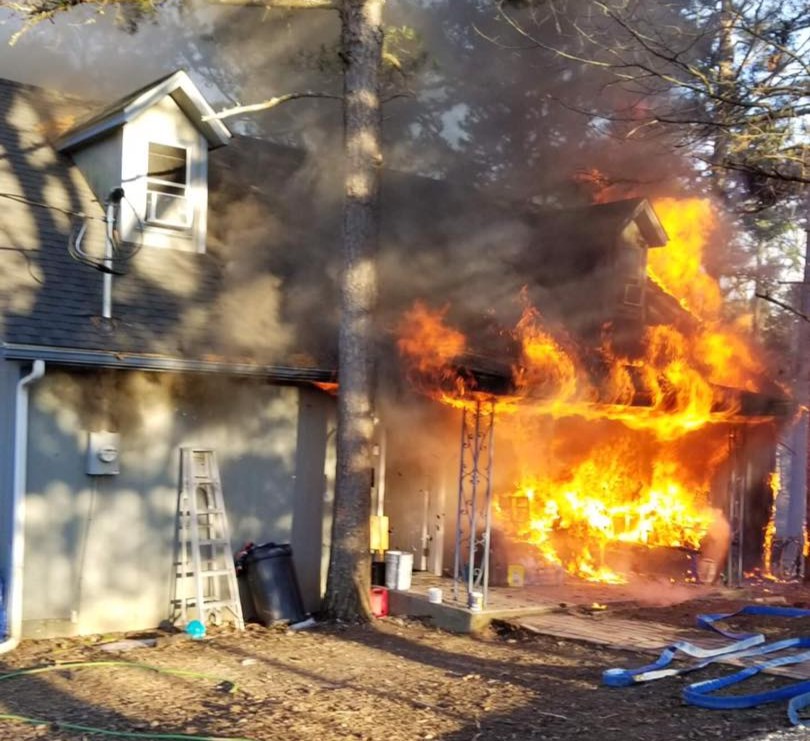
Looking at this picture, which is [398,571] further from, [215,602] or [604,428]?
[604,428]

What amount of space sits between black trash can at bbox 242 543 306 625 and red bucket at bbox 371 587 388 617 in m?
0.91

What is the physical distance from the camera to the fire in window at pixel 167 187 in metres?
12.1

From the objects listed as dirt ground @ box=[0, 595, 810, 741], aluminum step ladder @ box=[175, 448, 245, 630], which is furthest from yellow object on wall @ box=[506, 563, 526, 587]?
aluminum step ladder @ box=[175, 448, 245, 630]

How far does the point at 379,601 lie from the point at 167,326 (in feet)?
13.9

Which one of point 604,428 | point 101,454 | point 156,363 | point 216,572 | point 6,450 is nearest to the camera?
point 6,450

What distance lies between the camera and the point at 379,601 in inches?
460

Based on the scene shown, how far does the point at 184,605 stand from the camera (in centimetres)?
1080

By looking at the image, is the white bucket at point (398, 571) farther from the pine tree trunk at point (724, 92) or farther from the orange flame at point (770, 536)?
the orange flame at point (770, 536)

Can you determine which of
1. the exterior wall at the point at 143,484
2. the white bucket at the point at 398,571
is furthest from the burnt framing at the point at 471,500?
the exterior wall at the point at 143,484

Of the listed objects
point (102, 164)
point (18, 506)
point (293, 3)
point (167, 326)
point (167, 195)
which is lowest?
point (18, 506)

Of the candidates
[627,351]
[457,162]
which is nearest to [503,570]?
[627,351]

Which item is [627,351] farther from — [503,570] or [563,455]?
[503,570]

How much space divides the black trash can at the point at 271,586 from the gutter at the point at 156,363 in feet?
6.88

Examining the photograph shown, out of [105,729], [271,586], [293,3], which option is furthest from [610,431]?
[105,729]
